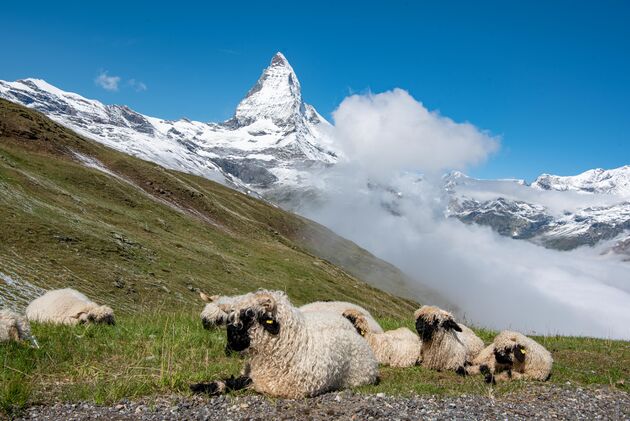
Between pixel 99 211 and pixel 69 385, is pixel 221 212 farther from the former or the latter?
pixel 69 385

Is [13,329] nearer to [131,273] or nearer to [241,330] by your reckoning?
[241,330]

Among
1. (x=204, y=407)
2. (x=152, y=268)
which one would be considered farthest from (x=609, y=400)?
(x=152, y=268)

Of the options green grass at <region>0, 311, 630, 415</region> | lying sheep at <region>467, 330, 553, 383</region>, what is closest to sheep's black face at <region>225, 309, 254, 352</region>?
green grass at <region>0, 311, 630, 415</region>

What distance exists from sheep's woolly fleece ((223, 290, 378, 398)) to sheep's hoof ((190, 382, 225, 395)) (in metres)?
0.88

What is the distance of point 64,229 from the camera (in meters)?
38.1

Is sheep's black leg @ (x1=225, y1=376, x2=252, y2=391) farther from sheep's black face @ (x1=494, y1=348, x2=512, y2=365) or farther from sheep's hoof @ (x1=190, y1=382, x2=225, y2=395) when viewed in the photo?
sheep's black face @ (x1=494, y1=348, x2=512, y2=365)

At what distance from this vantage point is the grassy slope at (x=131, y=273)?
10406mm

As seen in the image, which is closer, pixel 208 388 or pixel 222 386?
pixel 208 388

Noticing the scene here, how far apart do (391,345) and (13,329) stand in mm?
10548

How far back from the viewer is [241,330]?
10484 mm


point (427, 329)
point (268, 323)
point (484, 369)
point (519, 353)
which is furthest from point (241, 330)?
point (519, 353)

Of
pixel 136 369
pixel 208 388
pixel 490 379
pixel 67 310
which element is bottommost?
pixel 67 310

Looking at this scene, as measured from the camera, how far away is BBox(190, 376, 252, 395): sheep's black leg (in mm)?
9445

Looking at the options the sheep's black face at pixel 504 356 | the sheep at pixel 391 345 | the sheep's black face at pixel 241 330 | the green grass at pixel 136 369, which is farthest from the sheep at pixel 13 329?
the sheep's black face at pixel 504 356
